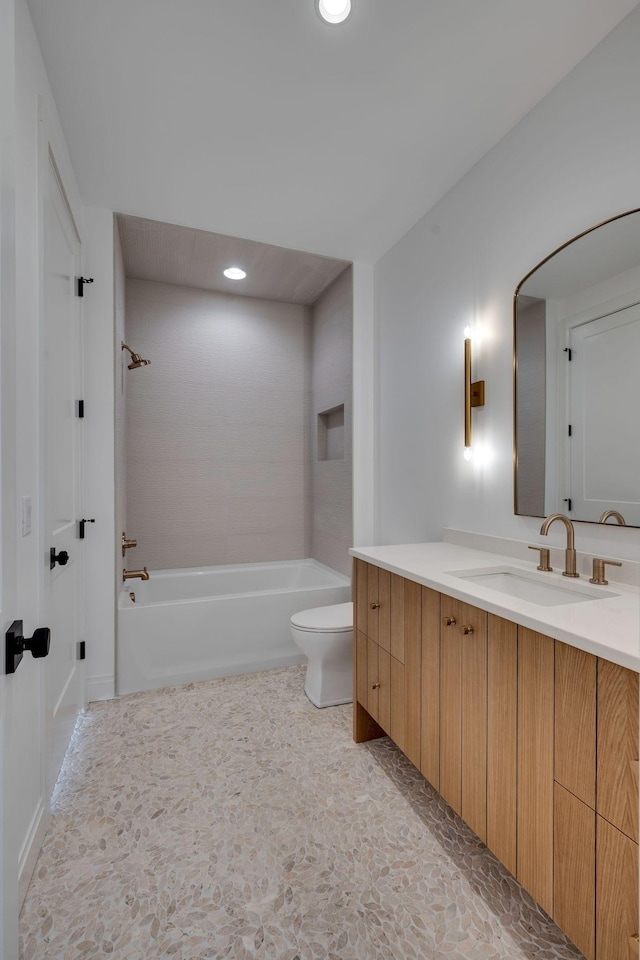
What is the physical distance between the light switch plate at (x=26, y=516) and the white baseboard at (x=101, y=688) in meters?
1.33

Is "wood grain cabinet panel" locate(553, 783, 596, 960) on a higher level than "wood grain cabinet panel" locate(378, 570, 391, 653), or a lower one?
lower

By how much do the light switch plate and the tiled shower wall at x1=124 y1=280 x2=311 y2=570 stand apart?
1.95 m

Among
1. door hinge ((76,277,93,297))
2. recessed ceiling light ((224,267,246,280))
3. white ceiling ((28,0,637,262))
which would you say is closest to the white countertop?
white ceiling ((28,0,637,262))

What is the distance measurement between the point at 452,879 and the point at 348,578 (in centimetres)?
184

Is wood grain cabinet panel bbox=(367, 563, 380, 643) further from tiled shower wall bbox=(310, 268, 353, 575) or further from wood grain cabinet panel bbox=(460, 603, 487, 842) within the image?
tiled shower wall bbox=(310, 268, 353, 575)

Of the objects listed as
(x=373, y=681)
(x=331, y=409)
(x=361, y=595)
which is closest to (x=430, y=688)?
(x=373, y=681)

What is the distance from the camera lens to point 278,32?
1.44m

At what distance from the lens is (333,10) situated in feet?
4.44

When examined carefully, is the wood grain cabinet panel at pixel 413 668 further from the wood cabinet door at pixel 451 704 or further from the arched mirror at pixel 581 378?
the arched mirror at pixel 581 378

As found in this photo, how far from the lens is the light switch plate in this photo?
132 cm

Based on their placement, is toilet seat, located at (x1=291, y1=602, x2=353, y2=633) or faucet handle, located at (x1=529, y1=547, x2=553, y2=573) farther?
toilet seat, located at (x1=291, y1=602, x2=353, y2=633)

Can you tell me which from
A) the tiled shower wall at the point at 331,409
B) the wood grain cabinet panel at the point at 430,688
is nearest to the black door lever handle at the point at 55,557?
the wood grain cabinet panel at the point at 430,688

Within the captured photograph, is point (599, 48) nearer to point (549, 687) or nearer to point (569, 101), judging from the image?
point (569, 101)

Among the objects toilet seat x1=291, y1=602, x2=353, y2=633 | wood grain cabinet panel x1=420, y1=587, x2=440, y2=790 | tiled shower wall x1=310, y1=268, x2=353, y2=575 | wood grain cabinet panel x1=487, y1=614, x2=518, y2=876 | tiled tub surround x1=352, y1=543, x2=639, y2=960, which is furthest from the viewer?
tiled shower wall x1=310, y1=268, x2=353, y2=575
